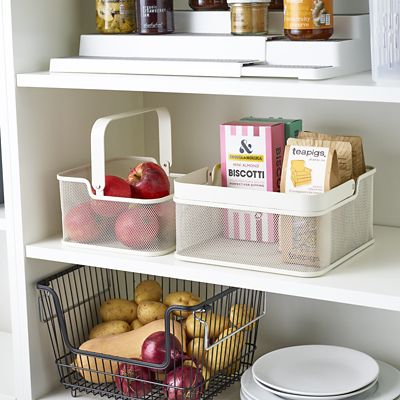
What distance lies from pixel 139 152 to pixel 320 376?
636 mm

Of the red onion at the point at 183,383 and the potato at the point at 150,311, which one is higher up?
the potato at the point at 150,311

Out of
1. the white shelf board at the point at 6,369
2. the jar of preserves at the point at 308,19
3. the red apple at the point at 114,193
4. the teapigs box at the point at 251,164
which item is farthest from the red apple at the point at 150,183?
the white shelf board at the point at 6,369

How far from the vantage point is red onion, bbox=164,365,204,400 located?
156 cm

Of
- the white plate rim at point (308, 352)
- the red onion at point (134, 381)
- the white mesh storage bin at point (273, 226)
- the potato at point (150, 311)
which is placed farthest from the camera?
the potato at point (150, 311)

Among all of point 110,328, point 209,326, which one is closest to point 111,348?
point 110,328

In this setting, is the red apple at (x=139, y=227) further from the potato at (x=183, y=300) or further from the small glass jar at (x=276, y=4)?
the small glass jar at (x=276, y=4)

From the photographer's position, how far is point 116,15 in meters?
1.63

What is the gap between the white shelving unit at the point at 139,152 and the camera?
4.64 feet

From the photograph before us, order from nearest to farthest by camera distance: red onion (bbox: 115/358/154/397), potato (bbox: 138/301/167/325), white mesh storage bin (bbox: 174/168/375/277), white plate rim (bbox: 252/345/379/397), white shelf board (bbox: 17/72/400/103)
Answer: white shelf board (bbox: 17/72/400/103) < white mesh storage bin (bbox: 174/168/375/277) < white plate rim (bbox: 252/345/379/397) < red onion (bbox: 115/358/154/397) < potato (bbox: 138/301/167/325)

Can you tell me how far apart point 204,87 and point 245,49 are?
0.40 feet

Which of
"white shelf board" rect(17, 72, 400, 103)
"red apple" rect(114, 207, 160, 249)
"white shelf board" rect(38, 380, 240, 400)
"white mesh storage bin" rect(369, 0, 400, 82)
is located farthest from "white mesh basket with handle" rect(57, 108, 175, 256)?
"white mesh storage bin" rect(369, 0, 400, 82)

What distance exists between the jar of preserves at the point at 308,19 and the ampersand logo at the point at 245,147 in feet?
0.62

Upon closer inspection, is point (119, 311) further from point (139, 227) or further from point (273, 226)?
point (273, 226)

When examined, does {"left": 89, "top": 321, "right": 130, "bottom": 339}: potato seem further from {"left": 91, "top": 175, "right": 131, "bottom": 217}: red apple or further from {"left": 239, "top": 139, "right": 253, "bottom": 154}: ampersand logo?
{"left": 239, "top": 139, "right": 253, "bottom": 154}: ampersand logo
